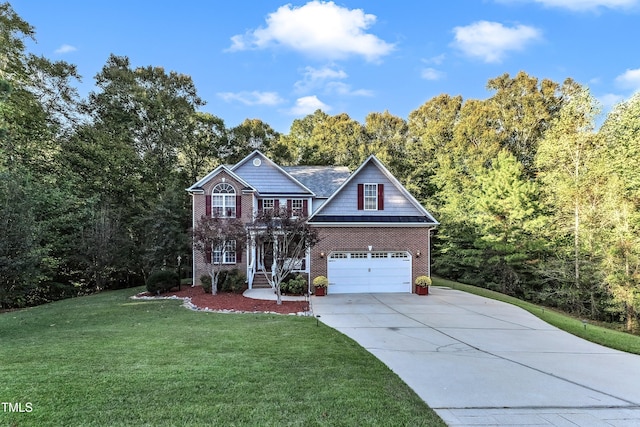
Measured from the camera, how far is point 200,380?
4.55 m

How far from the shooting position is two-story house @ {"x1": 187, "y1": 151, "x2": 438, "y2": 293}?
53.2ft

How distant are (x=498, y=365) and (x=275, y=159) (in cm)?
2787

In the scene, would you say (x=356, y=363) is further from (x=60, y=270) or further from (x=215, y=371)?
(x=60, y=270)

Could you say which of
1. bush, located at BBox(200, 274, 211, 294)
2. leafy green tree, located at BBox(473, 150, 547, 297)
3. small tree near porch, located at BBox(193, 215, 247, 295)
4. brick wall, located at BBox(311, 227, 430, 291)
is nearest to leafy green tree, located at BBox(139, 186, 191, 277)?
bush, located at BBox(200, 274, 211, 294)

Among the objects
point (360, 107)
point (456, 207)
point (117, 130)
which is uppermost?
point (360, 107)

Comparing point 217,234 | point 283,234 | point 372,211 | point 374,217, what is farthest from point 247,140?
point 283,234

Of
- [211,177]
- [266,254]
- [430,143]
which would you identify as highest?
[430,143]

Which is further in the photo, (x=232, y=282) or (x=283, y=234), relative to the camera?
(x=232, y=282)

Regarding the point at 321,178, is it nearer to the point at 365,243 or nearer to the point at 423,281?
the point at 365,243

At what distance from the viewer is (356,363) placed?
564 centimetres

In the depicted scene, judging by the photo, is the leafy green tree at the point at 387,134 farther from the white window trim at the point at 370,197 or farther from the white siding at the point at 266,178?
the white window trim at the point at 370,197

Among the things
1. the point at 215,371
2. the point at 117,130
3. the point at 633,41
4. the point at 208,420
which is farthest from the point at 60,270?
the point at 633,41

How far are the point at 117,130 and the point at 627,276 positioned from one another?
104ft

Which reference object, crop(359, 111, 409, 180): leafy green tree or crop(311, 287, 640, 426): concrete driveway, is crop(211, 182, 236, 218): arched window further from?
crop(359, 111, 409, 180): leafy green tree
